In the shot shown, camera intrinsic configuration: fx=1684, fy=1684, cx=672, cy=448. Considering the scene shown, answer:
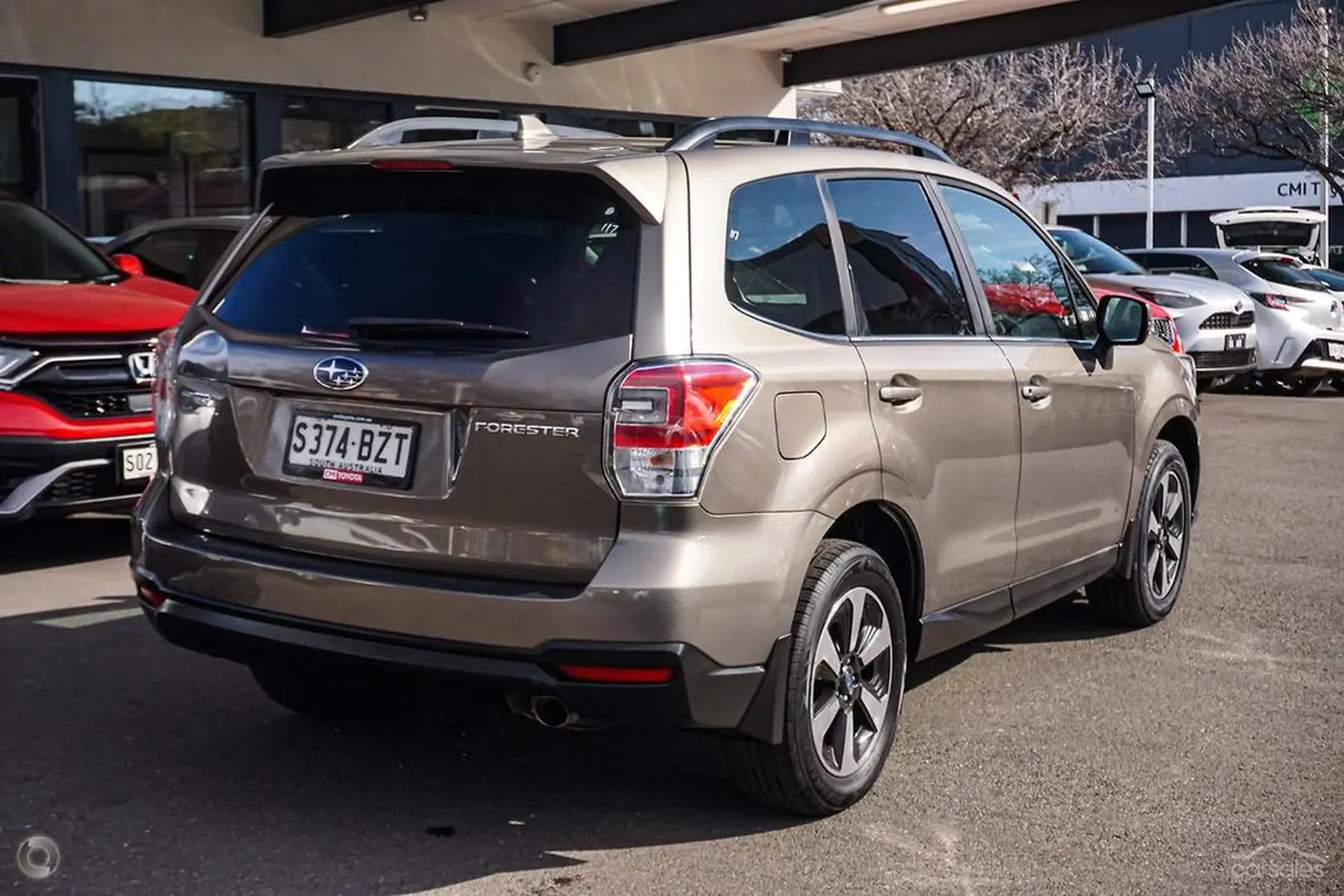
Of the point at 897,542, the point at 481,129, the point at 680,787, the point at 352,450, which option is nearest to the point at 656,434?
the point at 352,450

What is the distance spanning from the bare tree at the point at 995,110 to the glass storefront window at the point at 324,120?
1713cm

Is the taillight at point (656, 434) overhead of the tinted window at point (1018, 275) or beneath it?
beneath

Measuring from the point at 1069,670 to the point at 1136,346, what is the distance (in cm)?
127

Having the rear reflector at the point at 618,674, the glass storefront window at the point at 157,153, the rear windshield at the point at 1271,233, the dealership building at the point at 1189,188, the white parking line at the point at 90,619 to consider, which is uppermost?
the dealership building at the point at 1189,188

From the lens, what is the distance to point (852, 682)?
4.49 meters

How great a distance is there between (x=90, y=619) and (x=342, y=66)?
11951mm

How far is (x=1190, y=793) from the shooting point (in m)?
4.67

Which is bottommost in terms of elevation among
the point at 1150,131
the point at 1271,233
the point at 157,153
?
the point at 1271,233

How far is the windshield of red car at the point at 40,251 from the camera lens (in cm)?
845

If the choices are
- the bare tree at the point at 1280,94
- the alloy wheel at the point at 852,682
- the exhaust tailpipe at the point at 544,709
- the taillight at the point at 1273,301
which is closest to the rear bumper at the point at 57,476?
the exhaust tailpipe at the point at 544,709

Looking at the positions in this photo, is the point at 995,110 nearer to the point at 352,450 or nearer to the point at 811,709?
the point at 811,709

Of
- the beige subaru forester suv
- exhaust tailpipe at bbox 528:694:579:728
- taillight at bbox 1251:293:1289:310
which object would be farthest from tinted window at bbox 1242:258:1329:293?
exhaust tailpipe at bbox 528:694:579:728

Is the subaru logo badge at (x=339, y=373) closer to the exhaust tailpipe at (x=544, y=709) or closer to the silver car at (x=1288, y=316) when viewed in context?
the exhaust tailpipe at (x=544, y=709)

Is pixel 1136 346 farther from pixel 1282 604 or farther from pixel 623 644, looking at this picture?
pixel 623 644
